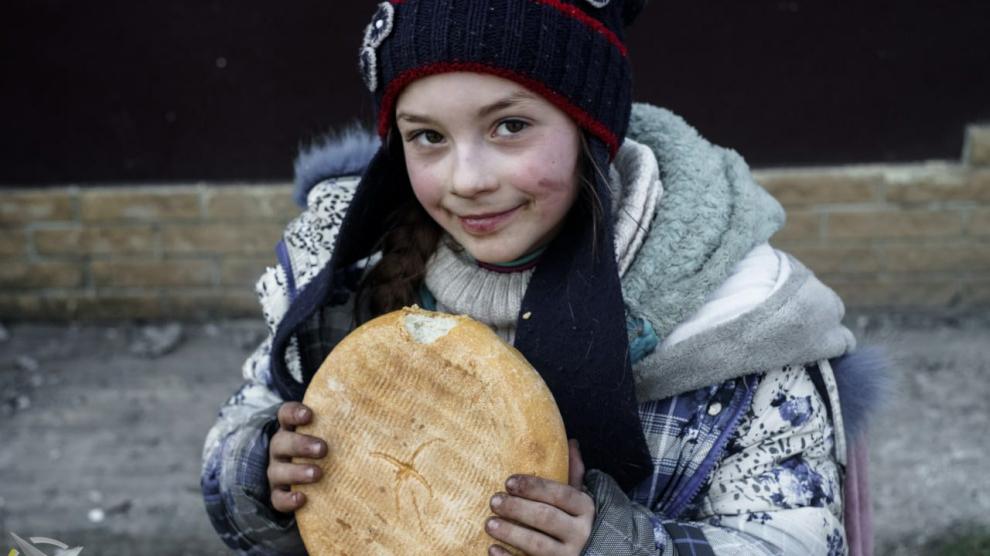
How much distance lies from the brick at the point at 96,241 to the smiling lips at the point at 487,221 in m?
3.06

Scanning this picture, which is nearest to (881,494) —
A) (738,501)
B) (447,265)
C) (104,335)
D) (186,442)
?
(738,501)

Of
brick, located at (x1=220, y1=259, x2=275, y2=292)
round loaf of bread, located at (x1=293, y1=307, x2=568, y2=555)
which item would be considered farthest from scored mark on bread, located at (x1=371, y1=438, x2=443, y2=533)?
brick, located at (x1=220, y1=259, x2=275, y2=292)

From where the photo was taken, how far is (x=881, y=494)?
135 inches

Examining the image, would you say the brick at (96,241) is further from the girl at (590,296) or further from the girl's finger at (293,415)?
the girl's finger at (293,415)

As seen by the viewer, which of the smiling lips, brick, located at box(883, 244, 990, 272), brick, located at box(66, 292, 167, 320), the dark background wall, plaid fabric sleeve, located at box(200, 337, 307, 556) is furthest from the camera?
brick, located at box(66, 292, 167, 320)

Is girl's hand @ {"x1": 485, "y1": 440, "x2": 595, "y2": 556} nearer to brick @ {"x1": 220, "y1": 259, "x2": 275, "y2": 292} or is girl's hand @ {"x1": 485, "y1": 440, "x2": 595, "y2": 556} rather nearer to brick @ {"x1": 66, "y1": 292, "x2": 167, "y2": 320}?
brick @ {"x1": 220, "y1": 259, "x2": 275, "y2": 292}

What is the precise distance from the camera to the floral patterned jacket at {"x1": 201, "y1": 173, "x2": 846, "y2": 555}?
1.70m

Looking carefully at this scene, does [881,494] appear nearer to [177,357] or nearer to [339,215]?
[339,215]

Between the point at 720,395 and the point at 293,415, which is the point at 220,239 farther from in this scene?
the point at 720,395

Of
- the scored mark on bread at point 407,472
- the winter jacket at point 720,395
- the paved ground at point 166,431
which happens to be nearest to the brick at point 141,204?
the paved ground at point 166,431

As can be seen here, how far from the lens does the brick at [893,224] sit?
13.9ft

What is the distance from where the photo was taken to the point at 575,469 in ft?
5.46

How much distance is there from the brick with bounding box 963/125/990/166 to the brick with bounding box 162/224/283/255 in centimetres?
274

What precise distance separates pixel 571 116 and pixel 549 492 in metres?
0.61
